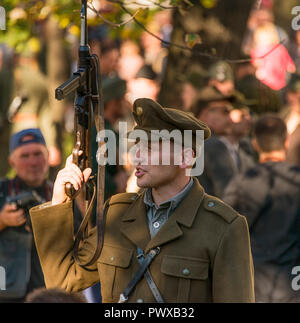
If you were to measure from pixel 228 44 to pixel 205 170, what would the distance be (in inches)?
80.6

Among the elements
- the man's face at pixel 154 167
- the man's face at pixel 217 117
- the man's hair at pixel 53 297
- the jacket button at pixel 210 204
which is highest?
the man's face at pixel 217 117

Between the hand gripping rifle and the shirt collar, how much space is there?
234 millimetres

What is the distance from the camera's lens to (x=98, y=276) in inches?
170

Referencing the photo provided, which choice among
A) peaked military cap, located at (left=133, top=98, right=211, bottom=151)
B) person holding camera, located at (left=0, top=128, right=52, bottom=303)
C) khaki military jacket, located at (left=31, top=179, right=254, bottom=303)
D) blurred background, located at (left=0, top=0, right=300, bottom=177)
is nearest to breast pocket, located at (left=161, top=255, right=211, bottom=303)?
khaki military jacket, located at (left=31, top=179, right=254, bottom=303)

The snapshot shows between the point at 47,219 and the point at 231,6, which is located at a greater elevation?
the point at 231,6

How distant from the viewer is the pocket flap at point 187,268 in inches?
156

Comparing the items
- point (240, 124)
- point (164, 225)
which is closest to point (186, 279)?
point (164, 225)

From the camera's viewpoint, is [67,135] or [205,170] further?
[67,135]

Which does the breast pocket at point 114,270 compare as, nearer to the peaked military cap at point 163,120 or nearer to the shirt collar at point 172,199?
the shirt collar at point 172,199

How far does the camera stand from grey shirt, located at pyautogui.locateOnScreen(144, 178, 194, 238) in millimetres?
4188

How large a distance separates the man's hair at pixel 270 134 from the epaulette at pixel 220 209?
298cm

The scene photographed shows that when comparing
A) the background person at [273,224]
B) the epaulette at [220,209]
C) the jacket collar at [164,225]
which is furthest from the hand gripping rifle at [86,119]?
the background person at [273,224]

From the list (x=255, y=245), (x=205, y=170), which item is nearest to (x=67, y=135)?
(x=205, y=170)

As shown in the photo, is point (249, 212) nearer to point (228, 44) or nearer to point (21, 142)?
point (21, 142)
